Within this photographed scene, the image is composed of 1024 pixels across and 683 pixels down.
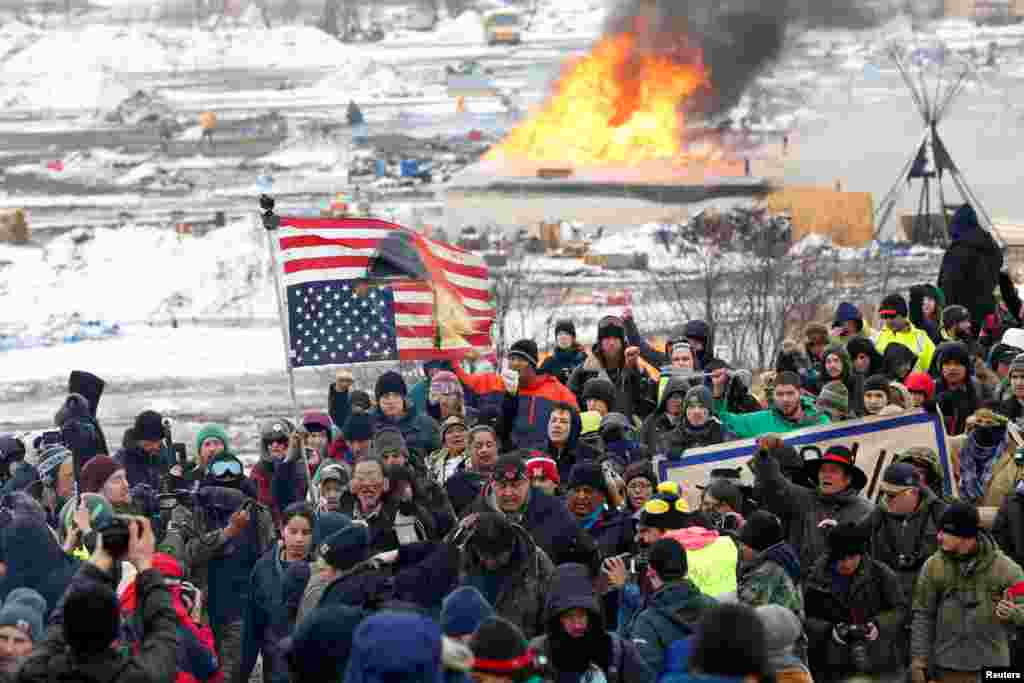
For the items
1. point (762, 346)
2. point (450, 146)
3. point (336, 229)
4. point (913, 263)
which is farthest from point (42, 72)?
point (336, 229)

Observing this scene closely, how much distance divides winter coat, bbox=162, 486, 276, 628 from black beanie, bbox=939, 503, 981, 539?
3293mm

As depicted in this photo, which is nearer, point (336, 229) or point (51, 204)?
point (336, 229)

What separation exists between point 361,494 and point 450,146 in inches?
2404

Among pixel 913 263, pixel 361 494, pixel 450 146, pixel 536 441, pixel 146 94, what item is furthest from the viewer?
pixel 146 94

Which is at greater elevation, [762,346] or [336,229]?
[336,229]

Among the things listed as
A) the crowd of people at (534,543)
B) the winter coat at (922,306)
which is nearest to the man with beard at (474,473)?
the crowd of people at (534,543)

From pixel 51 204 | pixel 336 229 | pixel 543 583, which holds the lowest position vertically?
pixel 51 204

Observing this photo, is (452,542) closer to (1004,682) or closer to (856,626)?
(856,626)

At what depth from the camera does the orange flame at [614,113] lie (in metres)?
52.9

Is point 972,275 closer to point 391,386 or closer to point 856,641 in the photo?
point 391,386

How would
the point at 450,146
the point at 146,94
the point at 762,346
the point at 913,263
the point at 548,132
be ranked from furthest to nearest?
the point at 146,94, the point at 450,146, the point at 548,132, the point at 913,263, the point at 762,346

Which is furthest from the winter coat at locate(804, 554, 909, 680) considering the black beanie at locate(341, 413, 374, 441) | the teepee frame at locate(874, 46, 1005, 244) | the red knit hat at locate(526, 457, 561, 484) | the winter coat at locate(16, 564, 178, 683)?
the teepee frame at locate(874, 46, 1005, 244)

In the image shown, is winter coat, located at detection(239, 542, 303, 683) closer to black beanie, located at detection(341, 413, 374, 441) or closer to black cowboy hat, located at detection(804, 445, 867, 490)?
black cowboy hat, located at detection(804, 445, 867, 490)

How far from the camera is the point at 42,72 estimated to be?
86.7 metres
